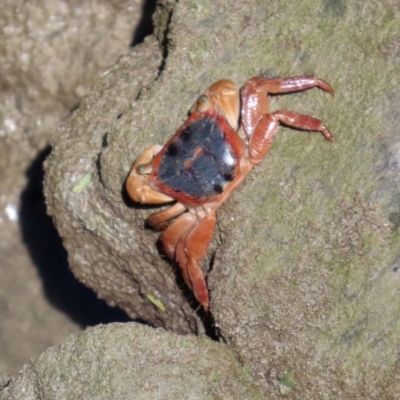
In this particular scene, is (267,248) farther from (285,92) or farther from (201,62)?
(201,62)

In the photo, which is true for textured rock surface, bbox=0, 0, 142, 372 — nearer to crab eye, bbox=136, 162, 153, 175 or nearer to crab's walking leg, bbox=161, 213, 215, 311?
crab's walking leg, bbox=161, 213, 215, 311

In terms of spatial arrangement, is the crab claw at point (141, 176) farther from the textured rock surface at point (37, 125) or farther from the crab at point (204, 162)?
the textured rock surface at point (37, 125)

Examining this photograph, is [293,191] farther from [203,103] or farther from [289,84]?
[203,103]

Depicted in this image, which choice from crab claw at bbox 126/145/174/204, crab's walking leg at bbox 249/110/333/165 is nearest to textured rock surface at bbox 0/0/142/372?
crab claw at bbox 126/145/174/204

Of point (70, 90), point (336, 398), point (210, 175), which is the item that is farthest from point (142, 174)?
point (70, 90)

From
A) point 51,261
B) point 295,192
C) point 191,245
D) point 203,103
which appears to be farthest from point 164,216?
point 51,261

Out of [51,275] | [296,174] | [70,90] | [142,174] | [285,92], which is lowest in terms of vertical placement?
[51,275]

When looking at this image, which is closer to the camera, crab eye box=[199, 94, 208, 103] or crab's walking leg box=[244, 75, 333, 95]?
crab's walking leg box=[244, 75, 333, 95]
